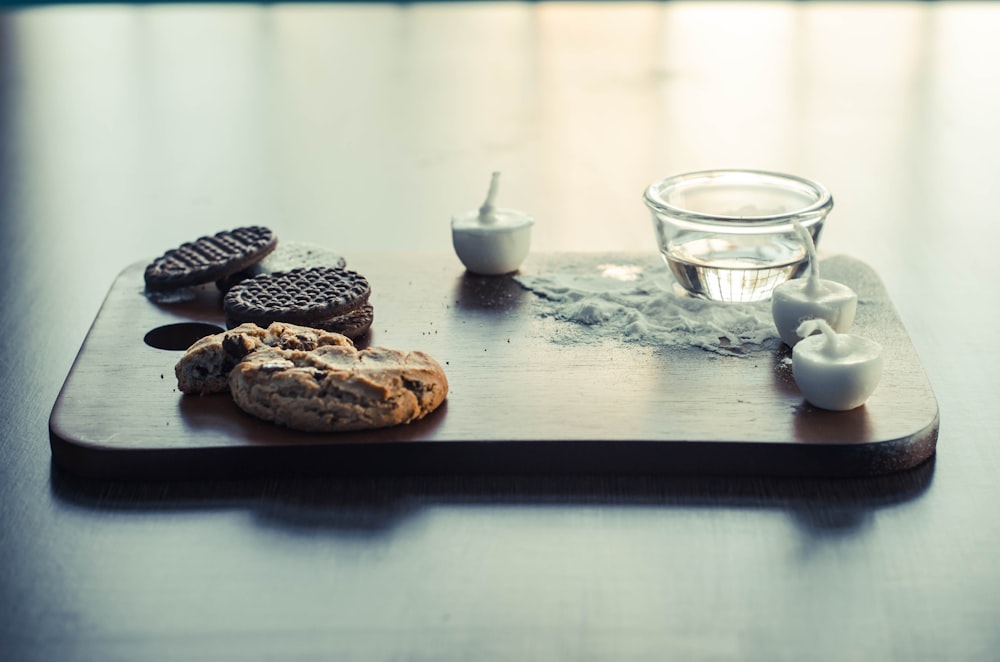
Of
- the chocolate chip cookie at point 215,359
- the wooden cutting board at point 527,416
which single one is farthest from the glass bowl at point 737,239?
the chocolate chip cookie at point 215,359

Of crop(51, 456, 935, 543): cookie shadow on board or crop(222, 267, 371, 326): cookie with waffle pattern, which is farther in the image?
crop(222, 267, 371, 326): cookie with waffle pattern

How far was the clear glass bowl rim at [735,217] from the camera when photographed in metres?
1.33

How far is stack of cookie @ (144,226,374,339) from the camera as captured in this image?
51.1 inches

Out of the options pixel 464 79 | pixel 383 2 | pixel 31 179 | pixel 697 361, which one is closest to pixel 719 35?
pixel 464 79

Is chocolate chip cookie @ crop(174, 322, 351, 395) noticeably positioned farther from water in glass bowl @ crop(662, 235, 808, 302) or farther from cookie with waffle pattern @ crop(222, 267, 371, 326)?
water in glass bowl @ crop(662, 235, 808, 302)

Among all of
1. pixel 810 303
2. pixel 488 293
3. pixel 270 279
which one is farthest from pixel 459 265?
pixel 810 303

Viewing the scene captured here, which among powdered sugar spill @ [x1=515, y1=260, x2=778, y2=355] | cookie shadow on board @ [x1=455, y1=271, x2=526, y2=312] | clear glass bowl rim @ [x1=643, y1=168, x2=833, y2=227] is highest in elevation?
clear glass bowl rim @ [x1=643, y1=168, x2=833, y2=227]

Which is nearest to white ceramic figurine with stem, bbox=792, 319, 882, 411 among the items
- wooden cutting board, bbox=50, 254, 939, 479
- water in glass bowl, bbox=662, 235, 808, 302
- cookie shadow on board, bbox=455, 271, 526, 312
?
wooden cutting board, bbox=50, 254, 939, 479

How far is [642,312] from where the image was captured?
4.53ft

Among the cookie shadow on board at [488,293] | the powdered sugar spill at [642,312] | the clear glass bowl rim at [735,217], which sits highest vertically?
the clear glass bowl rim at [735,217]

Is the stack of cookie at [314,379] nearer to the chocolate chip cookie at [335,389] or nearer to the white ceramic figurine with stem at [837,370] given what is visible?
the chocolate chip cookie at [335,389]

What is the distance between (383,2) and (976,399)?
10.5 ft

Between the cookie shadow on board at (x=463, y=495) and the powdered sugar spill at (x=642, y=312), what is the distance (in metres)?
0.27

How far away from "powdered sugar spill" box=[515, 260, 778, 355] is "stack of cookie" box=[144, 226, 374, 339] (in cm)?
23
